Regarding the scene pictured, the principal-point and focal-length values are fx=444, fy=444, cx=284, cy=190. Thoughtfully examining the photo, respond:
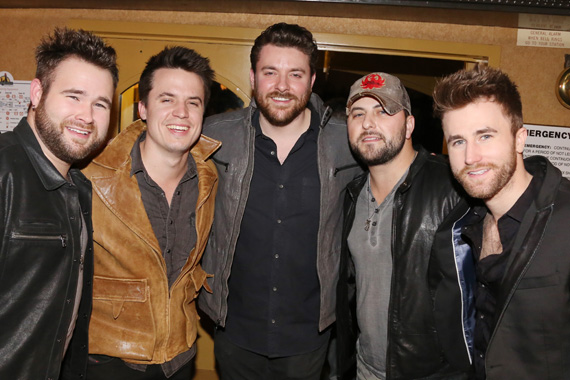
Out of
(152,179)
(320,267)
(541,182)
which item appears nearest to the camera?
(541,182)

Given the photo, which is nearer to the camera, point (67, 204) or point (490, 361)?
point (490, 361)

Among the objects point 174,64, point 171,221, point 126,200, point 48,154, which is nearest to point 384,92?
point 174,64

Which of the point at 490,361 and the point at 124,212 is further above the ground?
the point at 124,212

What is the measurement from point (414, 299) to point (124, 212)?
1513mm

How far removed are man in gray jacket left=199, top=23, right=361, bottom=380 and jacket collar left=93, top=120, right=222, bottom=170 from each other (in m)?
0.10

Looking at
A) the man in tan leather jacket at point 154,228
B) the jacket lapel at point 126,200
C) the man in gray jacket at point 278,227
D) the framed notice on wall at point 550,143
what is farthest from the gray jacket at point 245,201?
the framed notice on wall at point 550,143

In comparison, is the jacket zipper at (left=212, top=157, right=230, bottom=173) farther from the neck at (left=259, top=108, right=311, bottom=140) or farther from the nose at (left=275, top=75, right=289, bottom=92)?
the nose at (left=275, top=75, right=289, bottom=92)

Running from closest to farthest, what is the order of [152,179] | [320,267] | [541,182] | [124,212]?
[541,182], [124,212], [152,179], [320,267]

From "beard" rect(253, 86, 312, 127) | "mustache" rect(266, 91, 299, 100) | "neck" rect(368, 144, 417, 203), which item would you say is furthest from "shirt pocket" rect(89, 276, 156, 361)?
"neck" rect(368, 144, 417, 203)

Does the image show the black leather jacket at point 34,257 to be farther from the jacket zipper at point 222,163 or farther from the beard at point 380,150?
the beard at point 380,150

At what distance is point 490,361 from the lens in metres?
1.81

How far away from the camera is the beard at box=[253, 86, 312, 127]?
251cm

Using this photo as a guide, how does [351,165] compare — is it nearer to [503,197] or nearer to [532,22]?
[503,197]

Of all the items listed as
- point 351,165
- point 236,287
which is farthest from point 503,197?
point 236,287
